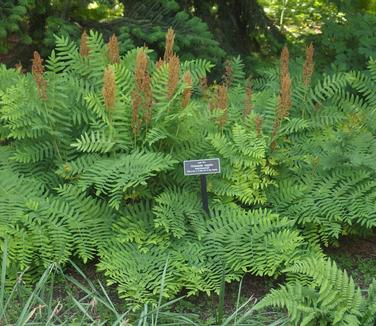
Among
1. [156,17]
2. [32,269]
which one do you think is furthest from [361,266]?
Result: [156,17]

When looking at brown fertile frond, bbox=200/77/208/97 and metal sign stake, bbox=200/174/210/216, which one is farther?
brown fertile frond, bbox=200/77/208/97

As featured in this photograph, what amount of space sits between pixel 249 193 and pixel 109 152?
3.17ft

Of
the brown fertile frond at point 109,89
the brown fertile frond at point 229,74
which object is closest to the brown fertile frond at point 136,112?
the brown fertile frond at point 109,89

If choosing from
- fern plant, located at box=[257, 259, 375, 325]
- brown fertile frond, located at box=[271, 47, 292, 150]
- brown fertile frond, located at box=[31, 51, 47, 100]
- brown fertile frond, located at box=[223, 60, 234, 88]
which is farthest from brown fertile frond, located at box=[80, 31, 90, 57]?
fern plant, located at box=[257, 259, 375, 325]

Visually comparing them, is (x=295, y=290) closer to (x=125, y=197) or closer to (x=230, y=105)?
(x=125, y=197)

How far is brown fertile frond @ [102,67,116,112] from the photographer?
14.1 feet

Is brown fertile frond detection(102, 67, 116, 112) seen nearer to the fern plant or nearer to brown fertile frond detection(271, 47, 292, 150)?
brown fertile frond detection(271, 47, 292, 150)

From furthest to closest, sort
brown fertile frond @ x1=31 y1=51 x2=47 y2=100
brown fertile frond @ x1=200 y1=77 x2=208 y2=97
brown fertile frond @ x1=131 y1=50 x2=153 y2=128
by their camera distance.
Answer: brown fertile frond @ x1=200 y1=77 x2=208 y2=97 → brown fertile frond @ x1=31 y1=51 x2=47 y2=100 → brown fertile frond @ x1=131 y1=50 x2=153 y2=128

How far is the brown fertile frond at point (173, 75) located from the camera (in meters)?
4.38

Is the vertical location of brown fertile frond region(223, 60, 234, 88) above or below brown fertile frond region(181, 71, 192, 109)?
below

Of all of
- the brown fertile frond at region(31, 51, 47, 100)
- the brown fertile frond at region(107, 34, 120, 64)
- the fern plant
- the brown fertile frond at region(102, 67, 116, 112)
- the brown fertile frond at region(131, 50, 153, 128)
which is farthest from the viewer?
the brown fertile frond at region(107, 34, 120, 64)

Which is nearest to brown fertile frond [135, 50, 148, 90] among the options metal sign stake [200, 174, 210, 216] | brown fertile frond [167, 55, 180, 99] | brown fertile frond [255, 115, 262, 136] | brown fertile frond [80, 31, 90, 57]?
brown fertile frond [167, 55, 180, 99]

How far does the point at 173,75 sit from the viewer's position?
444 centimetres

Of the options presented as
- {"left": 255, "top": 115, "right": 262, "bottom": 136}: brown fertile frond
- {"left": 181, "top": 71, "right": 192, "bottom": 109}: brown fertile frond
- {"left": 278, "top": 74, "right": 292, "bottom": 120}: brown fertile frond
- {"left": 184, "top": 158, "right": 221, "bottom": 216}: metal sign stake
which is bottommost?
{"left": 184, "top": 158, "right": 221, "bottom": 216}: metal sign stake
